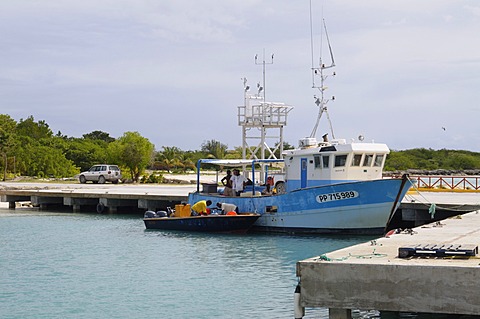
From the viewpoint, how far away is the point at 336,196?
1041 inches

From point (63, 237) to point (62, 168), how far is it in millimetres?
46504

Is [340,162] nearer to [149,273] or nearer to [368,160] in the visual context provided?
[368,160]

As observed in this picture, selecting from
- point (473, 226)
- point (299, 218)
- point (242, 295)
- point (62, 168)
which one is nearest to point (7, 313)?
point (242, 295)

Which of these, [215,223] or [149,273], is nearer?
[149,273]

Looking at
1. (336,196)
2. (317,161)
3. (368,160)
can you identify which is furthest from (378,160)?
(336,196)

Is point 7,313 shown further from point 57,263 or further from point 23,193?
point 23,193

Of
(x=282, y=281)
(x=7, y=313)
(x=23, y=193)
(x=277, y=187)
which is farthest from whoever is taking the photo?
(x=23, y=193)

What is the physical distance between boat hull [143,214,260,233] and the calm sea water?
422mm

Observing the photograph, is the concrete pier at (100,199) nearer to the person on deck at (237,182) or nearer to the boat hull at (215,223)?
the boat hull at (215,223)

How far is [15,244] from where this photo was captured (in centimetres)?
2730

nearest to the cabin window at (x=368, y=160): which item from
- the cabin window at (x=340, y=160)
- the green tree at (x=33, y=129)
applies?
the cabin window at (x=340, y=160)

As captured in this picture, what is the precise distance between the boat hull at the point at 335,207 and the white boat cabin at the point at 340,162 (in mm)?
829

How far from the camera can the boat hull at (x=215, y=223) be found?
28641 millimetres

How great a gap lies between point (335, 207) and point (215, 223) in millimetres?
4686
